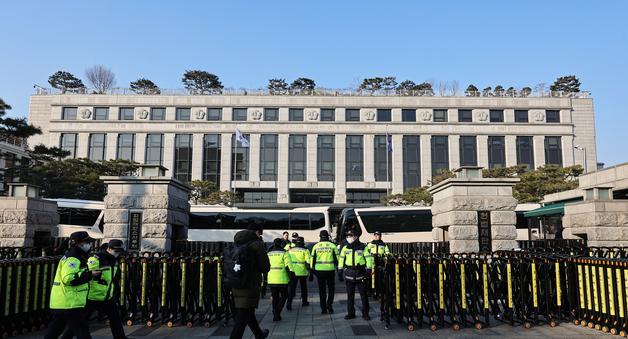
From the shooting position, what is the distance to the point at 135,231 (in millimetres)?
14297

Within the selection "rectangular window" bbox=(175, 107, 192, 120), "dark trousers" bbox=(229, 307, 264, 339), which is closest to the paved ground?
"dark trousers" bbox=(229, 307, 264, 339)

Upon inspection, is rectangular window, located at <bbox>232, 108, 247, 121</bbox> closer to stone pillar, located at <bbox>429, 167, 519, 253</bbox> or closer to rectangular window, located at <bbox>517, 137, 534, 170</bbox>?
rectangular window, located at <bbox>517, 137, 534, 170</bbox>

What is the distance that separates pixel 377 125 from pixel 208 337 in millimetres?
50517

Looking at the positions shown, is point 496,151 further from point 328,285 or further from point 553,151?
point 328,285

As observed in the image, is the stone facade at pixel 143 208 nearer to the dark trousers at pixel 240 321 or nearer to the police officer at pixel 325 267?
the police officer at pixel 325 267

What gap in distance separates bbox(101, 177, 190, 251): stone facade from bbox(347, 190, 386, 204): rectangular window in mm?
42365

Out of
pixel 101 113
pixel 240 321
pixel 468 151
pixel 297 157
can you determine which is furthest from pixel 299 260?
pixel 101 113

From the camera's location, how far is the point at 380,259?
10102mm

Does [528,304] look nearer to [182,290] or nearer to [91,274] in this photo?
[182,290]

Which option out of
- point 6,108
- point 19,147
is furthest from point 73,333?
point 19,147

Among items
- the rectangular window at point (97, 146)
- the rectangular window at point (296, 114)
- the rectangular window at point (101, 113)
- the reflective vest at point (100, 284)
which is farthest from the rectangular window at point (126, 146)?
the reflective vest at point (100, 284)

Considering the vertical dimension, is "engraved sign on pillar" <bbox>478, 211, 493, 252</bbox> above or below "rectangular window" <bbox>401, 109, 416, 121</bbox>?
below

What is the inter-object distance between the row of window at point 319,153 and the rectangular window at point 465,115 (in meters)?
2.41

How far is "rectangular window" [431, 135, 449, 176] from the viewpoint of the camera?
55731 mm
